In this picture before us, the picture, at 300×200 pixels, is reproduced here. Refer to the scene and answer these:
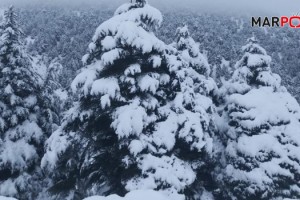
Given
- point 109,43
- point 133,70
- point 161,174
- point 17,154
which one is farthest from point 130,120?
point 17,154

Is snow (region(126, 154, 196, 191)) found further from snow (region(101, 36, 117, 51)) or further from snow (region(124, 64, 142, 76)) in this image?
snow (region(101, 36, 117, 51))

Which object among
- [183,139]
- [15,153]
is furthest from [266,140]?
[15,153]

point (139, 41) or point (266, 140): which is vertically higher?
point (139, 41)

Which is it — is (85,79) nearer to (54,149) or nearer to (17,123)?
(54,149)

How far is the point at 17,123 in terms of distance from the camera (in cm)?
1612

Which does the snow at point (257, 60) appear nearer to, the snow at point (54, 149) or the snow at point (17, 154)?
the snow at point (54, 149)

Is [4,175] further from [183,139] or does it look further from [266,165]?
[266,165]

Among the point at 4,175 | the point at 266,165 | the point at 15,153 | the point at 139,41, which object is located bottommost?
the point at 4,175

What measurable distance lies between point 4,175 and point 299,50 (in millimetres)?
129176

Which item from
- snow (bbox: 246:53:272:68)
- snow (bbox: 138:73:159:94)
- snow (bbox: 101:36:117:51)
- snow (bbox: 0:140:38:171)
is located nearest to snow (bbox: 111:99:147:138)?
snow (bbox: 138:73:159:94)

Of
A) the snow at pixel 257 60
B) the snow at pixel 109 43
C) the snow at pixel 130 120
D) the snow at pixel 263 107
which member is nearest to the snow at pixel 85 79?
the snow at pixel 109 43

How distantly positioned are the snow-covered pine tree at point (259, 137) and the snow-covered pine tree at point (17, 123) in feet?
27.4

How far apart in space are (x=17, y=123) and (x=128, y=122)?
7210 millimetres

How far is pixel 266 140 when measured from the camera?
14.6 metres
